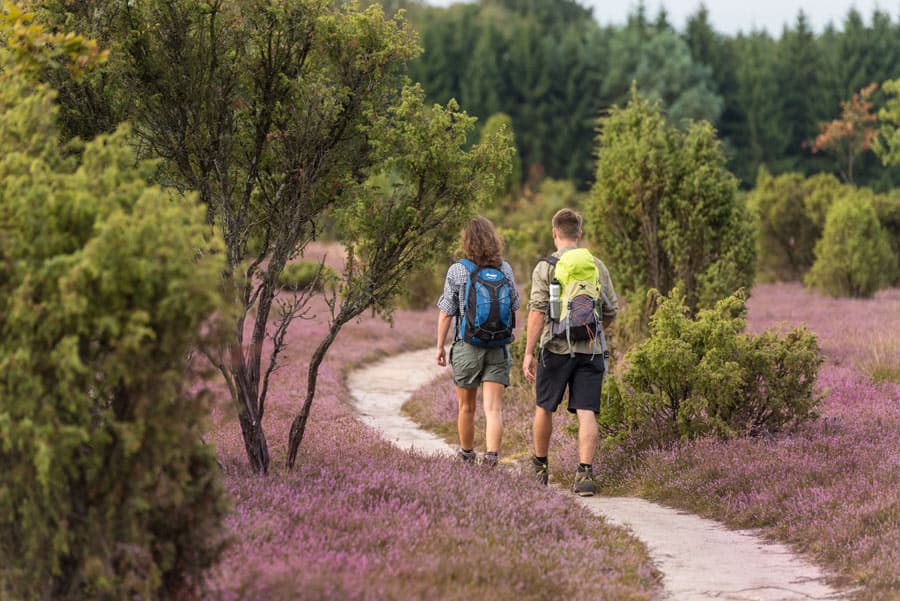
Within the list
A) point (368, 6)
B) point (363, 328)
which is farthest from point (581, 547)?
point (363, 328)

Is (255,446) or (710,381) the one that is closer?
(255,446)

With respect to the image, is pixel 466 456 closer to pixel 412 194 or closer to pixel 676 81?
pixel 412 194

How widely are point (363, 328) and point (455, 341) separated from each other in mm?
15879

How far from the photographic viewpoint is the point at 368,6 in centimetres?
767

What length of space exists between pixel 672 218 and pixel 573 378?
7.70 metres

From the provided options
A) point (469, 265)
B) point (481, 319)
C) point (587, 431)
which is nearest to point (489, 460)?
point (587, 431)

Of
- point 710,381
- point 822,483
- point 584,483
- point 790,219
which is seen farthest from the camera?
point 790,219

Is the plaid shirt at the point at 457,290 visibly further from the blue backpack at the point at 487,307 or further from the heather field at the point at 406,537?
the heather field at the point at 406,537

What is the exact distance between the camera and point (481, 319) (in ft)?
27.4

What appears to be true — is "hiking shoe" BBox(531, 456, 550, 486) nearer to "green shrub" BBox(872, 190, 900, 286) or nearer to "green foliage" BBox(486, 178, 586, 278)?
"green foliage" BBox(486, 178, 586, 278)

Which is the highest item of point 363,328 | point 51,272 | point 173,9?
point 173,9

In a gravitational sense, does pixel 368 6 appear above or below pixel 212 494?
above

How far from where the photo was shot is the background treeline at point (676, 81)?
71.2 metres

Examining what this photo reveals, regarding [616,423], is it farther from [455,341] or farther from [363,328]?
[363,328]
